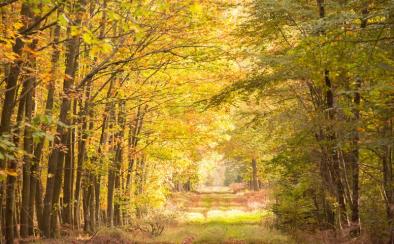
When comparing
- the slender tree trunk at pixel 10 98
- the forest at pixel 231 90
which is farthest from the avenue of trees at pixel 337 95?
the slender tree trunk at pixel 10 98

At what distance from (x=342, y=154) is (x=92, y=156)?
10.9 m

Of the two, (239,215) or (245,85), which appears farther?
(239,215)

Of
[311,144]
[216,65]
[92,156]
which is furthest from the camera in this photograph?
[92,156]

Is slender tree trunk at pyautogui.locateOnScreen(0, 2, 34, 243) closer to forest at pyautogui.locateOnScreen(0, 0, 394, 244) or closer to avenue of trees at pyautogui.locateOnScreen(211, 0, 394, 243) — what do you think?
forest at pyautogui.locateOnScreen(0, 0, 394, 244)

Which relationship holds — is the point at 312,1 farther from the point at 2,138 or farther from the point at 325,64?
the point at 2,138

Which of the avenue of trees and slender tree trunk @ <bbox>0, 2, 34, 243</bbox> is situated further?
the avenue of trees

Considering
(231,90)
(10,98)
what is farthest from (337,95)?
(10,98)

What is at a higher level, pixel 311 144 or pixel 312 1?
pixel 312 1

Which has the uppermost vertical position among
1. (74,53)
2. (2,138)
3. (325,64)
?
(74,53)

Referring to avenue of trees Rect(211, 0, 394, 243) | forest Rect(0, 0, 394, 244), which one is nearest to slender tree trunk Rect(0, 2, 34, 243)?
forest Rect(0, 0, 394, 244)

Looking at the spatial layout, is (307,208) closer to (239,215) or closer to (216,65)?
(216,65)

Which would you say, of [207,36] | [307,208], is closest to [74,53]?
[207,36]

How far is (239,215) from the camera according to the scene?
1276 inches

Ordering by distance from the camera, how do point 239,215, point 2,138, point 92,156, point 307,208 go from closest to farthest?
1. point 2,138
2. point 307,208
3. point 92,156
4. point 239,215
